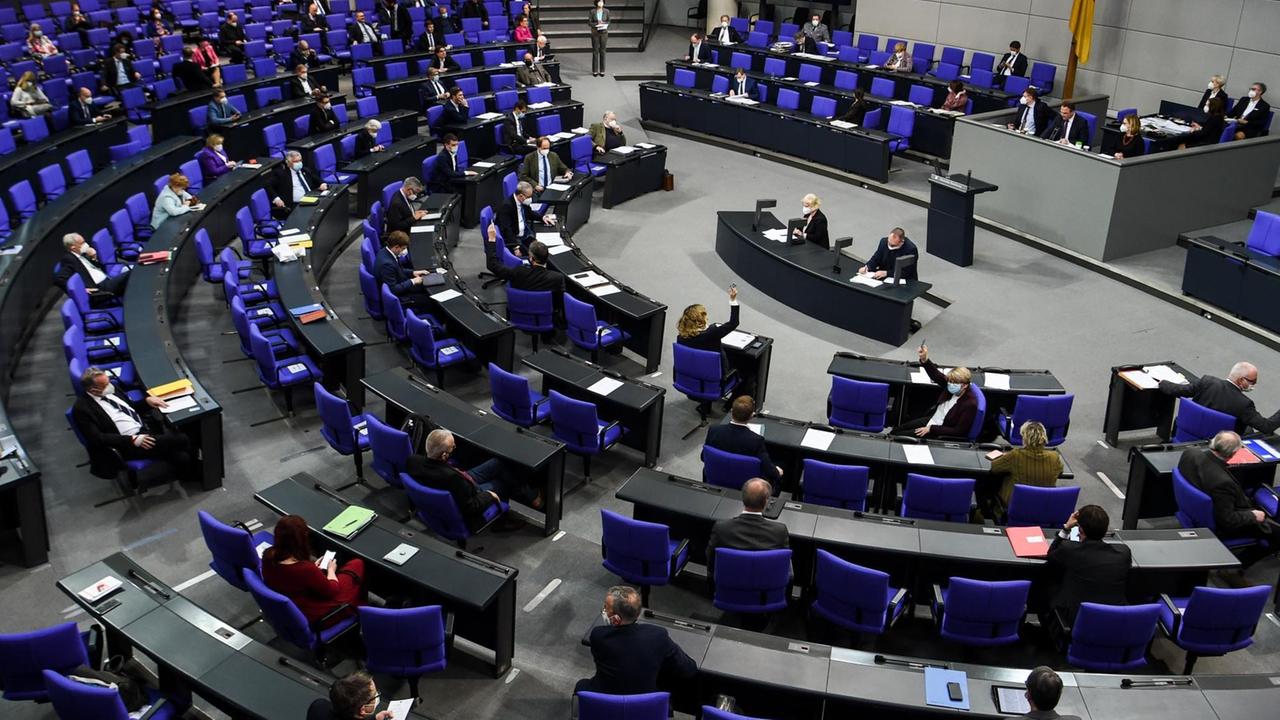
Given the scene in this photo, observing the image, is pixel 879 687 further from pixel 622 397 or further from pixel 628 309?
pixel 628 309

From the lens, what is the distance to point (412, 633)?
6.10 metres

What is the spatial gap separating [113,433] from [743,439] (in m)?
5.16

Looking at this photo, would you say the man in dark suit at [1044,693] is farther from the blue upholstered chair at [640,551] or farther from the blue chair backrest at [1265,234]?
the blue chair backrest at [1265,234]

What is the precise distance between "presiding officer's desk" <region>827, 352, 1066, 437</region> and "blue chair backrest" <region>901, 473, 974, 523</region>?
6.20 feet

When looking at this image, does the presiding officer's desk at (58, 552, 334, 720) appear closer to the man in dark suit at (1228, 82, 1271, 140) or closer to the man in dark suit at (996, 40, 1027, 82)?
the man in dark suit at (1228, 82, 1271, 140)

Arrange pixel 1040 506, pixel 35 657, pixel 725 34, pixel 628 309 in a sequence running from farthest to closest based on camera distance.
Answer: pixel 725 34
pixel 628 309
pixel 1040 506
pixel 35 657

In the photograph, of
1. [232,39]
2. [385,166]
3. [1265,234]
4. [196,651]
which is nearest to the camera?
[196,651]

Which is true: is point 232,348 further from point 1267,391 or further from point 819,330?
point 1267,391

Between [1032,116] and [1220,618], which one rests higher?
[1032,116]

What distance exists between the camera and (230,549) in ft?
22.3

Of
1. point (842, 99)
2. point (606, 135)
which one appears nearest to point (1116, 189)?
point (842, 99)

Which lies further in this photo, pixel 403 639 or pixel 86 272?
pixel 86 272

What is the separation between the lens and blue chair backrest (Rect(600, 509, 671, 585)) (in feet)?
22.9

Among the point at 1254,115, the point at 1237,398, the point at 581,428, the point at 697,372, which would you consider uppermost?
the point at 1254,115
